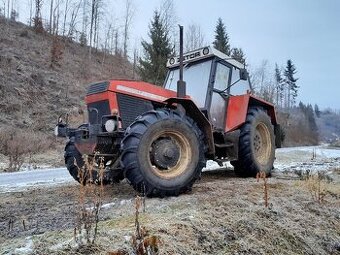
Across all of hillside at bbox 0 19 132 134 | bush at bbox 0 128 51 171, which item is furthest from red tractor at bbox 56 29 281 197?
hillside at bbox 0 19 132 134

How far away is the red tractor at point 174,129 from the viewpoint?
546cm

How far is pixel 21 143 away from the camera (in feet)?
55.6

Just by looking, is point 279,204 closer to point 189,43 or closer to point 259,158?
point 259,158

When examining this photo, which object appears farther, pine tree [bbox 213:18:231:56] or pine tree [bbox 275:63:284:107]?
pine tree [bbox 275:63:284:107]

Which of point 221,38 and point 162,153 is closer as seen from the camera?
point 162,153

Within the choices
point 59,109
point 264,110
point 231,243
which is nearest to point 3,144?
point 59,109

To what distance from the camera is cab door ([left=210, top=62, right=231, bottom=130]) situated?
817 centimetres

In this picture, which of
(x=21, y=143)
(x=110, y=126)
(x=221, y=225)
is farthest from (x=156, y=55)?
(x=221, y=225)

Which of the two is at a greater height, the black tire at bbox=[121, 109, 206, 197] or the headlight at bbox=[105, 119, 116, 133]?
the headlight at bbox=[105, 119, 116, 133]

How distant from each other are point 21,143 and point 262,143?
1166 cm

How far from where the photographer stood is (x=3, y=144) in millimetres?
16219

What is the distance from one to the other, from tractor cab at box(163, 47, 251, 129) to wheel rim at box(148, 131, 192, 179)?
2059mm

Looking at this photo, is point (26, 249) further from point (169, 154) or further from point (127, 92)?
point (127, 92)

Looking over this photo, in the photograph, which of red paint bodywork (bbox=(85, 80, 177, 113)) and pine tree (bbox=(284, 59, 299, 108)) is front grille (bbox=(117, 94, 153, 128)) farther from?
pine tree (bbox=(284, 59, 299, 108))
